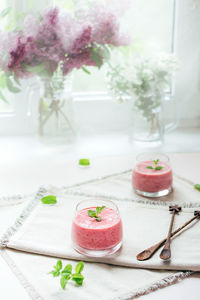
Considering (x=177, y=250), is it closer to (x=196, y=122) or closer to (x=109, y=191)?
(x=109, y=191)

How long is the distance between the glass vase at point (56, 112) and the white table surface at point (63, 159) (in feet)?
0.15

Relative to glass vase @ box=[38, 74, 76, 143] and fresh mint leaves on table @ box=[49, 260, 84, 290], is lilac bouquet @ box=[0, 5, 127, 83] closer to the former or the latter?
glass vase @ box=[38, 74, 76, 143]

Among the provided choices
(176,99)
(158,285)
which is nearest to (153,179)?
(158,285)

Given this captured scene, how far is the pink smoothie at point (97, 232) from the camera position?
0.98 m

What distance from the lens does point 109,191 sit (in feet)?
4.42

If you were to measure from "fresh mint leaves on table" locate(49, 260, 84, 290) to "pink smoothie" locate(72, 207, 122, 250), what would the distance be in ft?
0.19

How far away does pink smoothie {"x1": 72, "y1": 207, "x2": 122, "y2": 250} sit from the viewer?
0.98m

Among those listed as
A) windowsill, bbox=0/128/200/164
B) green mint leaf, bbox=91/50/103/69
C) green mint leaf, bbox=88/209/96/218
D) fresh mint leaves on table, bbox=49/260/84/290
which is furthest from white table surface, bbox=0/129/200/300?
green mint leaf, bbox=91/50/103/69

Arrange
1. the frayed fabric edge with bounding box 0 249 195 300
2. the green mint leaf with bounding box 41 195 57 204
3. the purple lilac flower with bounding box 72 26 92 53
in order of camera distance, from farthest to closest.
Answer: the purple lilac flower with bounding box 72 26 92 53 < the green mint leaf with bounding box 41 195 57 204 < the frayed fabric edge with bounding box 0 249 195 300

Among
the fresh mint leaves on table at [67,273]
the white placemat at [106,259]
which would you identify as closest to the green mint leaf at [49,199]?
the white placemat at [106,259]

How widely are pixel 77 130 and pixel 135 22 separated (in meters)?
0.56

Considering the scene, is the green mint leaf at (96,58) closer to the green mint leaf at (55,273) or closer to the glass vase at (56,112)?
the glass vase at (56,112)

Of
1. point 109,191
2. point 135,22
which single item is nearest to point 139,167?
point 109,191

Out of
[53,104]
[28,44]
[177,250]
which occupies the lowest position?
[177,250]
